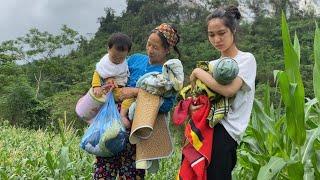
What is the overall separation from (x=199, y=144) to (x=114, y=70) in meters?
0.69

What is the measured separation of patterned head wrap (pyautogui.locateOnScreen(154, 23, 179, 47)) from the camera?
266cm

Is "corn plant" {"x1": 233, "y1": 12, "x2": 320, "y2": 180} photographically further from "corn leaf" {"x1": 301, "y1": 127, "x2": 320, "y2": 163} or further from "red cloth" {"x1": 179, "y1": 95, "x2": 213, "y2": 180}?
"red cloth" {"x1": 179, "y1": 95, "x2": 213, "y2": 180}

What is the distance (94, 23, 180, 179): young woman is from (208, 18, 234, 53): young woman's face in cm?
31

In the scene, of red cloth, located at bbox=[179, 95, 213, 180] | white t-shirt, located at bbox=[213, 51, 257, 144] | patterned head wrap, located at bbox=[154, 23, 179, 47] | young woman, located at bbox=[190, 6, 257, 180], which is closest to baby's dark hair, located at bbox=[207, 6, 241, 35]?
young woman, located at bbox=[190, 6, 257, 180]

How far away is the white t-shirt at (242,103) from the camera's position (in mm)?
2369

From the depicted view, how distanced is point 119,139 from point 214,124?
1.77 ft

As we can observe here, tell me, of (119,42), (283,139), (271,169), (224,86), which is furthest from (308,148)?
(119,42)

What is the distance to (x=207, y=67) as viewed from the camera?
2467mm

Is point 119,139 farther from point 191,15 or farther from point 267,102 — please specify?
point 191,15

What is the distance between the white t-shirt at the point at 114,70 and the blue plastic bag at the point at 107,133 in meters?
0.10

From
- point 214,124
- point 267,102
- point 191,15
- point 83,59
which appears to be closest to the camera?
point 214,124

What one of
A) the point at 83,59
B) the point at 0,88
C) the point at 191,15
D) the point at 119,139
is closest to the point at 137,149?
the point at 119,139

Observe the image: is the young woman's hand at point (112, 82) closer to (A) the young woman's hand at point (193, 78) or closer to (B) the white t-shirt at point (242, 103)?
(A) the young woman's hand at point (193, 78)

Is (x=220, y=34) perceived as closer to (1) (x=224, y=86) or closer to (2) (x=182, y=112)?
(1) (x=224, y=86)
